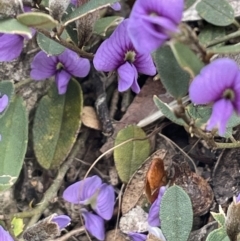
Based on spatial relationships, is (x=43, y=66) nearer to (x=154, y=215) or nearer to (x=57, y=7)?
(x=57, y=7)

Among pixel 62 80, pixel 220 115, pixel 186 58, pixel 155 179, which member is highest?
pixel 186 58

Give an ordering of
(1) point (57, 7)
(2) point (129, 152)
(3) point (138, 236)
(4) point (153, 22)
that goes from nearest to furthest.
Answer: (4) point (153, 22), (1) point (57, 7), (3) point (138, 236), (2) point (129, 152)

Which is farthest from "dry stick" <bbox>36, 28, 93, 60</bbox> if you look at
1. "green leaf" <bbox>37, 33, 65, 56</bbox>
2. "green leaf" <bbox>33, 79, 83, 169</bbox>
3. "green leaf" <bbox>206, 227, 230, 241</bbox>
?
"green leaf" <bbox>206, 227, 230, 241</bbox>

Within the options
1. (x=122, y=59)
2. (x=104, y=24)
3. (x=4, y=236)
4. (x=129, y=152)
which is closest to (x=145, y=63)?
(x=122, y=59)

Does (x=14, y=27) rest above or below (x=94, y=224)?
above

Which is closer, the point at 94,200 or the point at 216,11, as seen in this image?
the point at 216,11

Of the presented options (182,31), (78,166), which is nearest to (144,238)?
(78,166)
